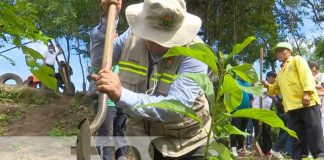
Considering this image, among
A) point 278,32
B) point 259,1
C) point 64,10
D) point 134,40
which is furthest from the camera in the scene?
point 278,32

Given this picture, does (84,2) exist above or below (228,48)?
above

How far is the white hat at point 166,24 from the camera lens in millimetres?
2246

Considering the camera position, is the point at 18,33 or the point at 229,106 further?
the point at 18,33

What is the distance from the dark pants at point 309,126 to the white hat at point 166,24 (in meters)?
3.84

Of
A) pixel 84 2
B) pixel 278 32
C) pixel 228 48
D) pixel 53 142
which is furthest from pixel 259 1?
pixel 53 142

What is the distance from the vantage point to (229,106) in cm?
146

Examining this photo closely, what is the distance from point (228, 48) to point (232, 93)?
1266 centimetres

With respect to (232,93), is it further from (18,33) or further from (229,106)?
(18,33)

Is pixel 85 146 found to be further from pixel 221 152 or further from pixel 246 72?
pixel 246 72

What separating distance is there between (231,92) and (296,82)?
4.67m

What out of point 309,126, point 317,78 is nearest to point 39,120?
point 317,78

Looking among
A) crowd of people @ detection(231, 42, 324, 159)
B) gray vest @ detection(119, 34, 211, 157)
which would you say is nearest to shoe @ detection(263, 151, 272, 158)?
crowd of people @ detection(231, 42, 324, 159)

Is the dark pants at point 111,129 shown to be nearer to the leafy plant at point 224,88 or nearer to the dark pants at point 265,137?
the leafy plant at point 224,88

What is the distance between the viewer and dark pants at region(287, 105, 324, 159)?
18.9 ft
